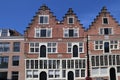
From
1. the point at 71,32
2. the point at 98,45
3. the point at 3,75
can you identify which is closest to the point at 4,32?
the point at 3,75

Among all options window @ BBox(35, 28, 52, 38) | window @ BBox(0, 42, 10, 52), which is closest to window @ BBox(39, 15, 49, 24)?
window @ BBox(35, 28, 52, 38)

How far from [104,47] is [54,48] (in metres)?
7.62

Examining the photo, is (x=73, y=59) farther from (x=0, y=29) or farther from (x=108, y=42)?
(x=0, y=29)

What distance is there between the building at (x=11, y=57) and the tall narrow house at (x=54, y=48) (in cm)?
93

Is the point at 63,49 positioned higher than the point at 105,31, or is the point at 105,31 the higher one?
the point at 105,31

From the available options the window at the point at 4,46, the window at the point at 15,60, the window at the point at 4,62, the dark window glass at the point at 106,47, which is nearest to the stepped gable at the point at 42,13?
the window at the point at 4,46

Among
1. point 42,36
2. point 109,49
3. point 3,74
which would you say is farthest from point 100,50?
point 3,74

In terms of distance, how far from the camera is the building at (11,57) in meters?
48.1

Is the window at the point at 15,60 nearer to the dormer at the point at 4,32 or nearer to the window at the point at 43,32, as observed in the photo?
the dormer at the point at 4,32

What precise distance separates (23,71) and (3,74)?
10.2 ft

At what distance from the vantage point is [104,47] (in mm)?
48875

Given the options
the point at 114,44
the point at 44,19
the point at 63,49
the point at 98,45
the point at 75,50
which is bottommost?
the point at 75,50

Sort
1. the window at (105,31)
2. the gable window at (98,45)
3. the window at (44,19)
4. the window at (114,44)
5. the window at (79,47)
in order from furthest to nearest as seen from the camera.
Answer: the window at (44,19) → the window at (105,31) → the window at (79,47) → the gable window at (98,45) → the window at (114,44)

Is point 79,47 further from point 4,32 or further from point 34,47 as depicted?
point 4,32
